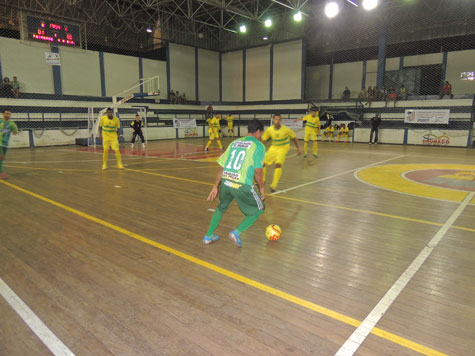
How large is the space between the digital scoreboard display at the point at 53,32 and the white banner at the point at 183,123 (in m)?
9.50

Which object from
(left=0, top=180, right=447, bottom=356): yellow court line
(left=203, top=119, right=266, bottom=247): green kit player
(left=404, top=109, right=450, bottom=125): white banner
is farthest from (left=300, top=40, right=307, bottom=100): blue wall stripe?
(left=203, top=119, right=266, bottom=247): green kit player

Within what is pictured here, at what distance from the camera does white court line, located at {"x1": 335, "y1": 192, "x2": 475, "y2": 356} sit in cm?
254

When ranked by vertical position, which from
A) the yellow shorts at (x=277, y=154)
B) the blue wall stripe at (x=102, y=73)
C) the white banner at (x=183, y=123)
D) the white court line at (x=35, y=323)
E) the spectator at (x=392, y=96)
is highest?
the blue wall stripe at (x=102, y=73)

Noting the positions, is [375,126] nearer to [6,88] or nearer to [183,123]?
[183,123]

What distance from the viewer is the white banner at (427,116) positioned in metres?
21.2

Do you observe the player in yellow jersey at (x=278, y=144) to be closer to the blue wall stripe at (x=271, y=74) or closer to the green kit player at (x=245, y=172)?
the green kit player at (x=245, y=172)

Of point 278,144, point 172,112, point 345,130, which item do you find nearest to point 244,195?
point 278,144

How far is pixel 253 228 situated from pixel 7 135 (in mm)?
8866

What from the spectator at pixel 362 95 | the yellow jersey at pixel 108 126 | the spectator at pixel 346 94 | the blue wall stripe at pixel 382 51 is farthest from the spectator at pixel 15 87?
the blue wall stripe at pixel 382 51

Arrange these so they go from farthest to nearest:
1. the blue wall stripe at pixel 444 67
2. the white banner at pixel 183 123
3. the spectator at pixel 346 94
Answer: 1. the white banner at pixel 183 123
2. the spectator at pixel 346 94
3. the blue wall stripe at pixel 444 67

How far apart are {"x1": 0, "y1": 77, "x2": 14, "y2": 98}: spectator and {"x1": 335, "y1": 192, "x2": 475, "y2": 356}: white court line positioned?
982 inches

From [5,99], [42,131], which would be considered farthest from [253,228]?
[5,99]

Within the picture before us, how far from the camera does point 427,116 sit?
2180 cm

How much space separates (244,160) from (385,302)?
2151mm
